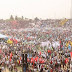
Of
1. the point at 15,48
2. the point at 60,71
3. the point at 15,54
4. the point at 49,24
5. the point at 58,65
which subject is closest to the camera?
the point at 60,71

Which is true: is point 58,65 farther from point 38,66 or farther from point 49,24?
point 49,24

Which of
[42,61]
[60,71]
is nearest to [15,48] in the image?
[42,61]

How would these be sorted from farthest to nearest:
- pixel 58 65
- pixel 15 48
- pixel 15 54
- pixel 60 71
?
pixel 15 48
pixel 15 54
pixel 58 65
pixel 60 71

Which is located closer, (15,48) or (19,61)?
(19,61)

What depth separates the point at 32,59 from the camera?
8805 mm

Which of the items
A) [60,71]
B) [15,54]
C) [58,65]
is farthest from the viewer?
[15,54]

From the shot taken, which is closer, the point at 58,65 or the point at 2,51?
the point at 58,65

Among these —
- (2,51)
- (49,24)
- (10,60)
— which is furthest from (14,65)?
(49,24)

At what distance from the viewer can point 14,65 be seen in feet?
29.2

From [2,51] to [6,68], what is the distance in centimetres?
208

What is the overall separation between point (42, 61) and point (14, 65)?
1450 mm

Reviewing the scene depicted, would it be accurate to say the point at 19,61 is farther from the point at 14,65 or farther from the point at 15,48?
the point at 15,48

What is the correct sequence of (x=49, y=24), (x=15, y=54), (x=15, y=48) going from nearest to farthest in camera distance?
(x=15, y=54) → (x=15, y=48) → (x=49, y=24)

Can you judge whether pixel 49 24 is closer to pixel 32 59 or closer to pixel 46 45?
pixel 46 45
